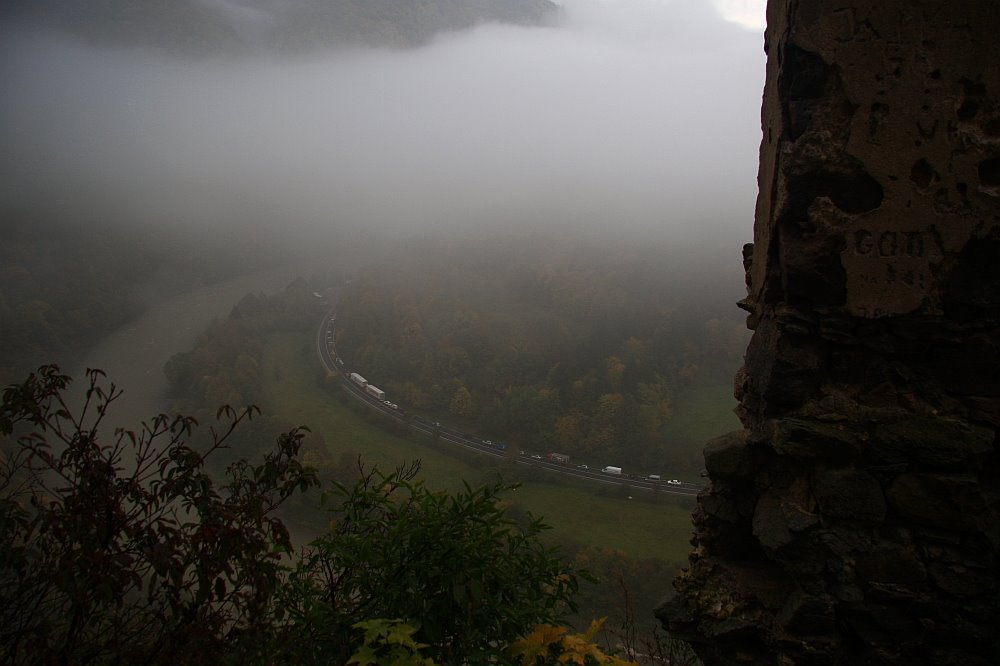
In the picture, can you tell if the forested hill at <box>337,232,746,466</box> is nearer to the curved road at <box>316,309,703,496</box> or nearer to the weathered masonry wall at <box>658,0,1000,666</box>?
the curved road at <box>316,309,703,496</box>

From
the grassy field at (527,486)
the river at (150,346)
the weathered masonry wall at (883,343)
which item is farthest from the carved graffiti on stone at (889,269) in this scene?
the river at (150,346)

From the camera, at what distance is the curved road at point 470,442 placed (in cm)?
3544

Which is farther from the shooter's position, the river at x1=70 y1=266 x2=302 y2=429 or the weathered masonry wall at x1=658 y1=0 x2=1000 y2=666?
the river at x1=70 y1=266 x2=302 y2=429

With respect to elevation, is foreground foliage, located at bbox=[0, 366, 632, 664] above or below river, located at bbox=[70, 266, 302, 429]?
above

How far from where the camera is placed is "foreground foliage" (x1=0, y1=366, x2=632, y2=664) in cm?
345

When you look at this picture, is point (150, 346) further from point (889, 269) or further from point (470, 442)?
point (889, 269)

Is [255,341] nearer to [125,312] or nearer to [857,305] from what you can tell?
[125,312]

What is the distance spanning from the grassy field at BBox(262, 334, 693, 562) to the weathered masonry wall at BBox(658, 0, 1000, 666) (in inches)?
653

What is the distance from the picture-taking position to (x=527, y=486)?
117 ft

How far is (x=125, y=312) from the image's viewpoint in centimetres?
5062

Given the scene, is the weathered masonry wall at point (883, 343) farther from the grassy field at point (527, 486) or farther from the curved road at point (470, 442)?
the curved road at point (470, 442)

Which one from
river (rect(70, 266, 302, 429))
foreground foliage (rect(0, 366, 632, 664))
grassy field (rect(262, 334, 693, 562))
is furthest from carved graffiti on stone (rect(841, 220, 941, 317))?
river (rect(70, 266, 302, 429))

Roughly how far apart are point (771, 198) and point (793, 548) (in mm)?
3033

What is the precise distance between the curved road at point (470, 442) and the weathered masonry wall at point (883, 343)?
87.0ft
